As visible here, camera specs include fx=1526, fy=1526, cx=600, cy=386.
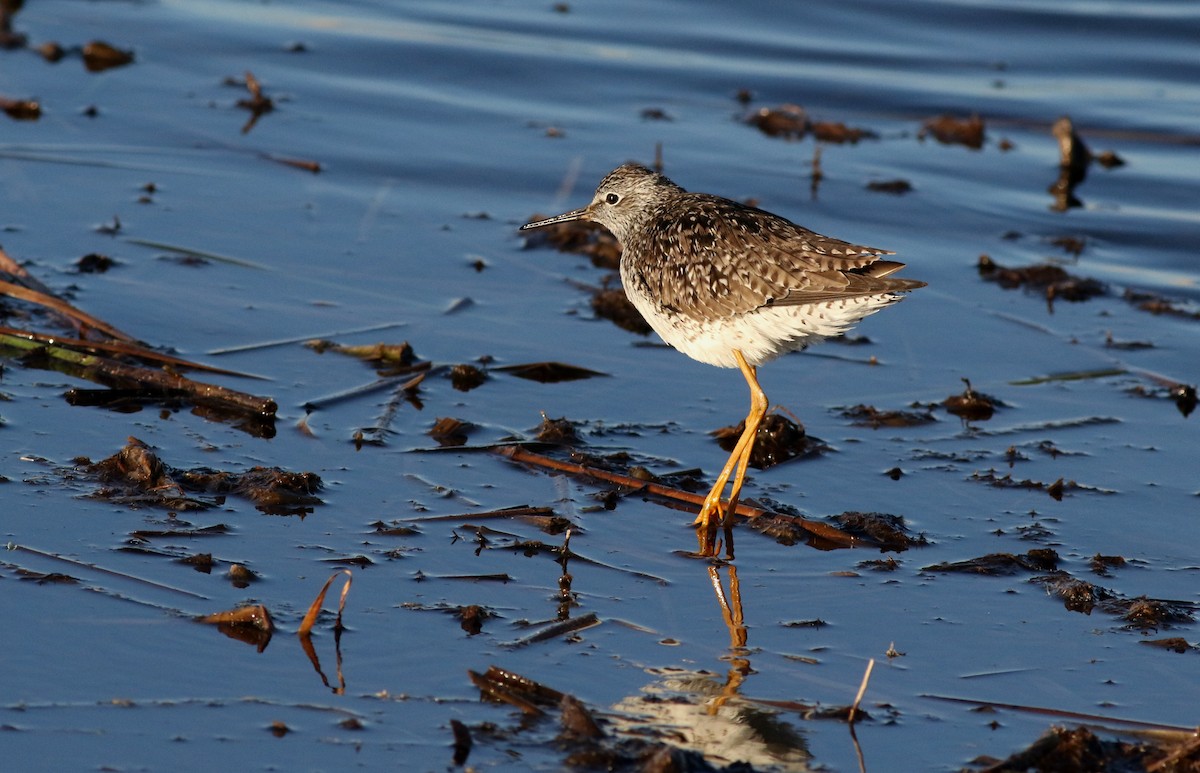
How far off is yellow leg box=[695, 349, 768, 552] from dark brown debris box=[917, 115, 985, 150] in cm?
557

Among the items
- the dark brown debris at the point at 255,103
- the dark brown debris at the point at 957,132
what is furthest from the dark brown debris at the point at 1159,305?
the dark brown debris at the point at 255,103

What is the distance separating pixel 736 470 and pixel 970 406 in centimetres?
151

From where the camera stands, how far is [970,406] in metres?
7.18

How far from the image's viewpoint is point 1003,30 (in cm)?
1426

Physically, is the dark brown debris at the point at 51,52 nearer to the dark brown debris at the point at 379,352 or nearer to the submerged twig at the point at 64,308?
the submerged twig at the point at 64,308

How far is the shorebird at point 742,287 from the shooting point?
243 inches

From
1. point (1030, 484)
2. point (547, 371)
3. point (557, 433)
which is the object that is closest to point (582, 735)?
point (557, 433)

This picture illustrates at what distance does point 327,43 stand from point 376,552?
8379mm

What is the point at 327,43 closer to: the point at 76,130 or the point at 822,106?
the point at 76,130

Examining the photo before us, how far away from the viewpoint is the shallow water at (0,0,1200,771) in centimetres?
456

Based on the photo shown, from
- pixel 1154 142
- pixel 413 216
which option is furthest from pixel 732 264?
pixel 1154 142

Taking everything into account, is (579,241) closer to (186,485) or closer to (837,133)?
(837,133)

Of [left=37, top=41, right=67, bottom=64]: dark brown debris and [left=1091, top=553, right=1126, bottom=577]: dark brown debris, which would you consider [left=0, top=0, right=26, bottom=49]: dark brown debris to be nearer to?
[left=37, top=41, right=67, bottom=64]: dark brown debris

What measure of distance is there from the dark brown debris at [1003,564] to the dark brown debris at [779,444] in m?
1.19
